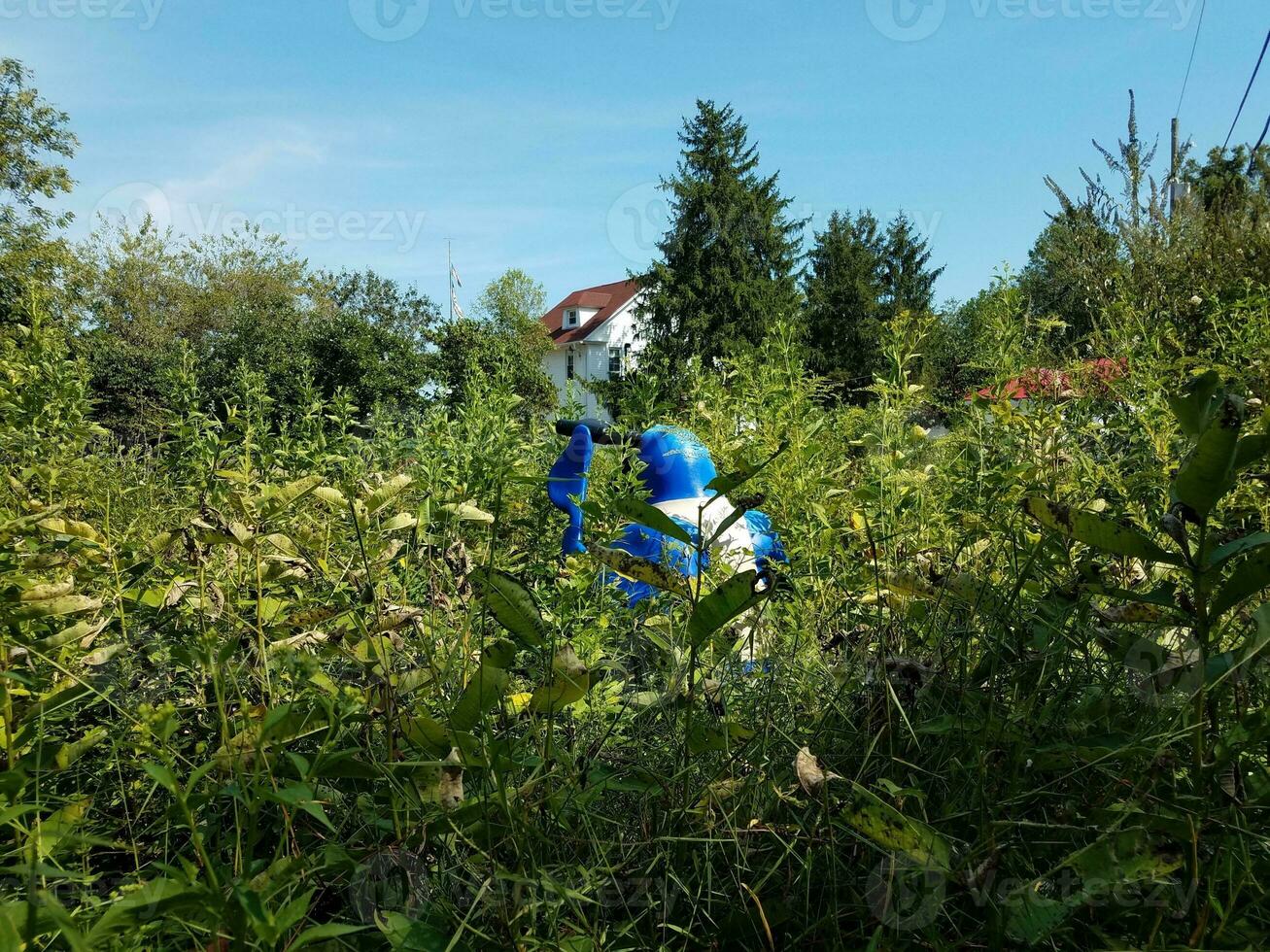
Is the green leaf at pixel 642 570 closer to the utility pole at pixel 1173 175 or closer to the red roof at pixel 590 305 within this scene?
the utility pole at pixel 1173 175

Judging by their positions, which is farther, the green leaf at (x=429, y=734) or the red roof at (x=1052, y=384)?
the red roof at (x=1052, y=384)

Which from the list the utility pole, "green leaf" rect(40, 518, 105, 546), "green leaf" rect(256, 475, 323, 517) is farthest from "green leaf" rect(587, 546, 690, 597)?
the utility pole

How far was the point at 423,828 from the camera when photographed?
40.8 inches

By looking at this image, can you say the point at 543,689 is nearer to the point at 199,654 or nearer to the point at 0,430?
the point at 199,654

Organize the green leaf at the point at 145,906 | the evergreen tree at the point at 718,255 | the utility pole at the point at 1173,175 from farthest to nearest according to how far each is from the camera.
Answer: the evergreen tree at the point at 718,255 < the utility pole at the point at 1173,175 < the green leaf at the point at 145,906

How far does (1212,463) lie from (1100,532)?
6.1 inches

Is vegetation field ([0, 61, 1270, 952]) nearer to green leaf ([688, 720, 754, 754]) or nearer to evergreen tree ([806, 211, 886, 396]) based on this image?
green leaf ([688, 720, 754, 754])

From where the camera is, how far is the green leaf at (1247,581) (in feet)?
2.95

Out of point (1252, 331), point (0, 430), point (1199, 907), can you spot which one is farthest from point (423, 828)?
point (1252, 331)

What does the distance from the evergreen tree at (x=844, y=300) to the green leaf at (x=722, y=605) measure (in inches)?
1585

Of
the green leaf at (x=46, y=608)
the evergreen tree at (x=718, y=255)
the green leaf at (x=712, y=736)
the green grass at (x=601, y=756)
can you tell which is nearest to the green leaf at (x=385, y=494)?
the green grass at (x=601, y=756)

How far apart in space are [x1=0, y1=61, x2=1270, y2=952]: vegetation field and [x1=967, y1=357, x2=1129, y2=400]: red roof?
0.08ft

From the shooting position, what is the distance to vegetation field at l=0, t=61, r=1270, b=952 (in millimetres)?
917

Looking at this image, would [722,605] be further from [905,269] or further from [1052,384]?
[905,269]
